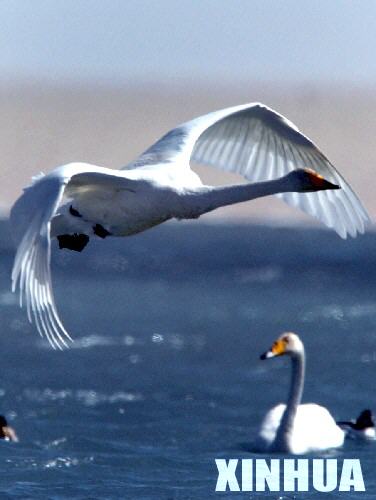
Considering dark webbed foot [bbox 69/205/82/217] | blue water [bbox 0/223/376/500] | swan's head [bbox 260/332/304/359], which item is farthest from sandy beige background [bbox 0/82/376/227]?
dark webbed foot [bbox 69/205/82/217]

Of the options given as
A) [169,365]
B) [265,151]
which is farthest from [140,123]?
[265,151]

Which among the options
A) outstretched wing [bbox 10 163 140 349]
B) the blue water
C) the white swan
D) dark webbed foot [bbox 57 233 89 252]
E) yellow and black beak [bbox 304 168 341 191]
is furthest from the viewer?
the white swan

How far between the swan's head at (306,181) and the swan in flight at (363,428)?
6.04 m

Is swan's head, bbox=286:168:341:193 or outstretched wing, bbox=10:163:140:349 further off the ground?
swan's head, bbox=286:168:341:193

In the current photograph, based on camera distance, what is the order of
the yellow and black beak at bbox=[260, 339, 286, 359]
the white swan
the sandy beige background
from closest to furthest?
1. the white swan
2. the yellow and black beak at bbox=[260, 339, 286, 359]
3. the sandy beige background

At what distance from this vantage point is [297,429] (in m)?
17.3

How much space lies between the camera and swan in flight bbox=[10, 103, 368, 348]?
10.7 m

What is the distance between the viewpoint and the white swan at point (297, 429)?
17.0 meters

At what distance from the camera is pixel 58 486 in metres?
14.3

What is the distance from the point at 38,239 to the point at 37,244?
3 cm

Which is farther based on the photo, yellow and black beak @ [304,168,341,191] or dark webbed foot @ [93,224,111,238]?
dark webbed foot @ [93,224,111,238]

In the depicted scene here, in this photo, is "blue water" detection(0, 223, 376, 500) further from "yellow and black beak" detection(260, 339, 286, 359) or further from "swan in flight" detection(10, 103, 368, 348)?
"swan in flight" detection(10, 103, 368, 348)

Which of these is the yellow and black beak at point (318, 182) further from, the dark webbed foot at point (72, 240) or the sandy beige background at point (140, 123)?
the sandy beige background at point (140, 123)

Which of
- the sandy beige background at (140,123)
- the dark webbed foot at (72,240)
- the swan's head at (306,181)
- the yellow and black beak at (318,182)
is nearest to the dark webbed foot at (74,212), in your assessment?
the dark webbed foot at (72,240)
